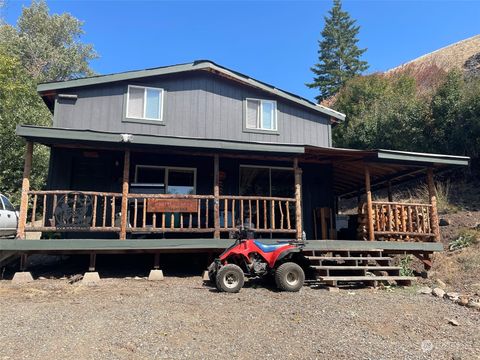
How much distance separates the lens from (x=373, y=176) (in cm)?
1259

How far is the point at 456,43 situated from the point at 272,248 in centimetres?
4379

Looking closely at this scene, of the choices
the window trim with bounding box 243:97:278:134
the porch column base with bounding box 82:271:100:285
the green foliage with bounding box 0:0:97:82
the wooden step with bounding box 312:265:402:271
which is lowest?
the porch column base with bounding box 82:271:100:285

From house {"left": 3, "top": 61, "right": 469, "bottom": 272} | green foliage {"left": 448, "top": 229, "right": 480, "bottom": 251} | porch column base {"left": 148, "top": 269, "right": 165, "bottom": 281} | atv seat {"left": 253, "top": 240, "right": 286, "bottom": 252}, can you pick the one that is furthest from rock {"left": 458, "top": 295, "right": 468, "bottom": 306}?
porch column base {"left": 148, "top": 269, "right": 165, "bottom": 281}

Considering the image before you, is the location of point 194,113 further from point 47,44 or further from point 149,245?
point 47,44

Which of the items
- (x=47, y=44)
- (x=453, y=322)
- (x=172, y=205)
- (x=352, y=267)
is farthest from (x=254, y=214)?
(x=47, y=44)

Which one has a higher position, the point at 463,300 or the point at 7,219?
the point at 7,219

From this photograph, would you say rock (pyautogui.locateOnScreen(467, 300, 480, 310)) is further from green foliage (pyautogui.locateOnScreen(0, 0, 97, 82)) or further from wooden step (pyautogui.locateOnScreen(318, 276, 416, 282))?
green foliage (pyautogui.locateOnScreen(0, 0, 97, 82))

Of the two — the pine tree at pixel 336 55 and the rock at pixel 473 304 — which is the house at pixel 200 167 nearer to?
the rock at pixel 473 304

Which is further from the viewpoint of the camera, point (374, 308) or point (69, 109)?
point (69, 109)

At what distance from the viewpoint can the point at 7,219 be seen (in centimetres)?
1042

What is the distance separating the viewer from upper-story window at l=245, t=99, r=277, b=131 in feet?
40.8

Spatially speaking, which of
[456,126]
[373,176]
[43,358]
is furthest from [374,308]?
[456,126]

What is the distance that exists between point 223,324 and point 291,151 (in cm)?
508

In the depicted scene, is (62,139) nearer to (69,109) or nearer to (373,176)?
(69,109)
